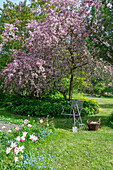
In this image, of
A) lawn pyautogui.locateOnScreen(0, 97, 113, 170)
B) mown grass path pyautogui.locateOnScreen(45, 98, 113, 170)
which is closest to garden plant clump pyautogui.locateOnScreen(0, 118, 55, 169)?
lawn pyautogui.locateOnScreen(0, 97, 113, 170)

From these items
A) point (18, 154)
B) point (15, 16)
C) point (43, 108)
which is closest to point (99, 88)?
point (15, 16)

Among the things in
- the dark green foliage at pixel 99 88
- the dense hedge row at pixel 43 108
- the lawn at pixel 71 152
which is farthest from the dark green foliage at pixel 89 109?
the dark green foliage at pixel 99 88

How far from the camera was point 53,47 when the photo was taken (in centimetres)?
942

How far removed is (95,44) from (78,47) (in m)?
1.32

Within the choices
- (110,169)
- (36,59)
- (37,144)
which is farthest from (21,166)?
(36,59)

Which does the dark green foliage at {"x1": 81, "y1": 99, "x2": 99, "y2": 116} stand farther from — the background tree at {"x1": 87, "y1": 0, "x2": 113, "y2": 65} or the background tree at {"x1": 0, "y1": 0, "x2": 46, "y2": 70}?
the background tree at {"x1": 0, "y1": 0, "x2": 46, "y2": 70}

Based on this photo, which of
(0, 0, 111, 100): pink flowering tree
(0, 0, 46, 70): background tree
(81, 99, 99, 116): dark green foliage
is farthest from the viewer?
(0, 0, 46, 70): background tree

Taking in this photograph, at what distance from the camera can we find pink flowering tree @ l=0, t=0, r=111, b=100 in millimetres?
8867

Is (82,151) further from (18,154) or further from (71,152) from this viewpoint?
(18,154)

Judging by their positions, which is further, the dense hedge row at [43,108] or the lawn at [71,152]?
the dense hedge row at [43,108]

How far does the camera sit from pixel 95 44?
335 inches

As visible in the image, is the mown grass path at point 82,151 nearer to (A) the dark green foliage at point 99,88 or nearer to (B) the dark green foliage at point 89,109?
(B) the dark green foliage at point 89,109

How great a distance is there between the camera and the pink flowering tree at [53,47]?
8867mm

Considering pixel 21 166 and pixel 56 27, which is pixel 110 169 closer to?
pixel 21 166
